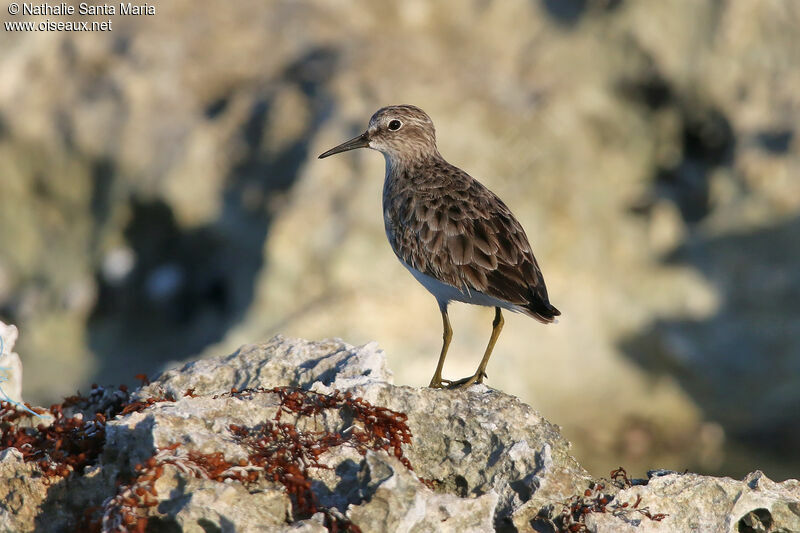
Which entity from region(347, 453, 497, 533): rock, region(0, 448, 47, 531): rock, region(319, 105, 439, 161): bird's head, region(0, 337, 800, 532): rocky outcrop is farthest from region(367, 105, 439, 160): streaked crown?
region(0, 448, 47, 531): rock

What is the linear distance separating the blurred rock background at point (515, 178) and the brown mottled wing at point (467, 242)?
521 cm

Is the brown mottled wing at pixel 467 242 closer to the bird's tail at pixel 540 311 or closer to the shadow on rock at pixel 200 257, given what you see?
the bird's tail at pixel 540 311

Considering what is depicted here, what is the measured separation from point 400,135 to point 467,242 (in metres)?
1.90

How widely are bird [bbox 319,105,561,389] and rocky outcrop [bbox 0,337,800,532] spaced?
1.98 meters

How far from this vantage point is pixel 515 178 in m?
14.3

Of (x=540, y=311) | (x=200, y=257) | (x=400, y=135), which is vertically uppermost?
(x=200, y=257)

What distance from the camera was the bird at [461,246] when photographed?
26.2ft

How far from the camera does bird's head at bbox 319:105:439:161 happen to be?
961 cm

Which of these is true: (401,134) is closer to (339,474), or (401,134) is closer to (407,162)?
(407,162)

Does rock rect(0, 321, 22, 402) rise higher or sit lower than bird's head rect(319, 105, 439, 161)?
lower

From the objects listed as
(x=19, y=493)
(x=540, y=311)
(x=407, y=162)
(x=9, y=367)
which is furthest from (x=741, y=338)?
(x=19, y=493)

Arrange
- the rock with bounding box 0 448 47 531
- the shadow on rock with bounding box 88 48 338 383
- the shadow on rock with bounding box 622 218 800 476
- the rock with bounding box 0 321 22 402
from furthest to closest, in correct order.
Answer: the shadow on rock with bounding box 622 218 800 476, the shadow on rock with bounding box 88 48 338 383, the rock with bounding box 0 321 22 402, the rock with bounding box 0 448 47 531

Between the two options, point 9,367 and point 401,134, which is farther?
point 401,134

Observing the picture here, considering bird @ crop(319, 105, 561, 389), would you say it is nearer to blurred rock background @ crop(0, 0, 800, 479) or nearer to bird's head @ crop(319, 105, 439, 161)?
bird's head @ crop(319, 105, 439, 161)
